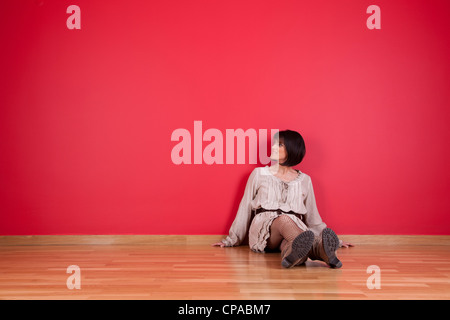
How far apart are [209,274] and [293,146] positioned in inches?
51.6

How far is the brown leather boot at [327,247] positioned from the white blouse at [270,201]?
675mm

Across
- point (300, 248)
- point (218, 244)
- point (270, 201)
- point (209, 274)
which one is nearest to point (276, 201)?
point (270, 201)

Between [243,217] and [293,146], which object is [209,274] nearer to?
[243,217]

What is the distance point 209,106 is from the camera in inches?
132

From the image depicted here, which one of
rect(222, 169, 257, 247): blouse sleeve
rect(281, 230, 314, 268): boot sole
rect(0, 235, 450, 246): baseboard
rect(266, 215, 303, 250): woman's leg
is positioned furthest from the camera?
rect(0, 235, 450, 246): baseboard

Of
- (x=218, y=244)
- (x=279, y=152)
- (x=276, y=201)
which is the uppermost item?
(x=279, y=152)

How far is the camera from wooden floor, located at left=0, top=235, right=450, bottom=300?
5.77 ft

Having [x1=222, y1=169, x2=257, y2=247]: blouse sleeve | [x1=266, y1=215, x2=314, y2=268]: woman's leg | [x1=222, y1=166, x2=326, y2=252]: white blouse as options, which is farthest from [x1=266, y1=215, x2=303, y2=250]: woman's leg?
[x1=222, y1=169, x2=257, y2=247]: blouse sleeve

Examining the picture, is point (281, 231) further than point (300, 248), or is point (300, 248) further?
point (281, 231)

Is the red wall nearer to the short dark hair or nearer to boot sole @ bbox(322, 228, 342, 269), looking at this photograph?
the short dark hair

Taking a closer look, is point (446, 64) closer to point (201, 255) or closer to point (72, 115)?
point (201, 255)

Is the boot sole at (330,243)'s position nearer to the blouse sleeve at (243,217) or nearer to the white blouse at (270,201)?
the white blouse at (270,201)

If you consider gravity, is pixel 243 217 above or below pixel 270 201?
below

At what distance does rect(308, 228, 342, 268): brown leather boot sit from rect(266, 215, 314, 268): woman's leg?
0.21ft
